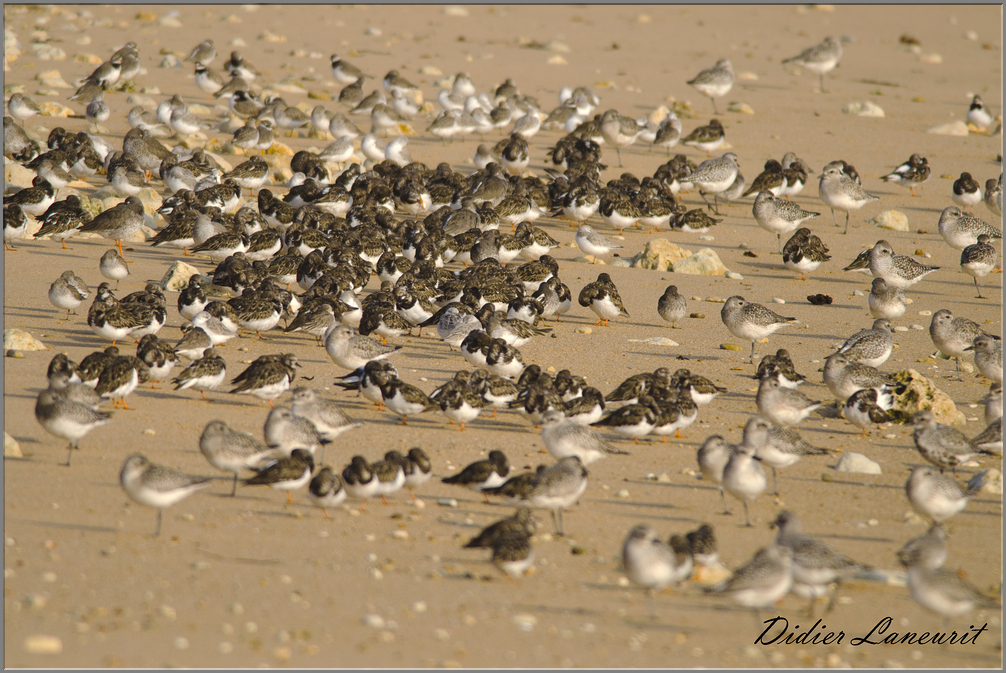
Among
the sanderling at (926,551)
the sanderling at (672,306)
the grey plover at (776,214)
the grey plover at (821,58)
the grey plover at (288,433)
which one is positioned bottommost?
the grey plover at (821,58)

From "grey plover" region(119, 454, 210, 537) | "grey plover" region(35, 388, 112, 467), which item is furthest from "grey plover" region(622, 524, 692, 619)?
"grey plover" region(35, 388, 112, 467)

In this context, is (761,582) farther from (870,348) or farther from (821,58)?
(821,58)

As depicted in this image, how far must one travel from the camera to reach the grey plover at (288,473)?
8375mm

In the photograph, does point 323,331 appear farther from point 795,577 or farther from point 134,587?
point 795,577

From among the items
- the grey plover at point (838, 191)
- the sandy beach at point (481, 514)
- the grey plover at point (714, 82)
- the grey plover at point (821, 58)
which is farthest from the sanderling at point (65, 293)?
the grey plover at point (821, 58)

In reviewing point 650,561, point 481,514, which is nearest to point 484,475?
point 481,514

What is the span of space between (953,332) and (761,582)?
6811 millimetres

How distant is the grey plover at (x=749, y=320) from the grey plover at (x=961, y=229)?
5.69 m

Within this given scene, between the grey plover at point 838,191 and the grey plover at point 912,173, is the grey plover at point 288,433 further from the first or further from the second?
the grey plover at point 912,173

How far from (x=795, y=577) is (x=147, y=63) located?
26.5m

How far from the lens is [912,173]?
20250 mm

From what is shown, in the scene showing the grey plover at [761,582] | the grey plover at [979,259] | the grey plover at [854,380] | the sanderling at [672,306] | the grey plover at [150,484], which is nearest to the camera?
the grey plover at [761,582]

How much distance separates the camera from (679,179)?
19.4 meters

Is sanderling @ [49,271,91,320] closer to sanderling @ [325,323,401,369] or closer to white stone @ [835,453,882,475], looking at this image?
sanderling @ [325,323,401,369]
